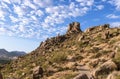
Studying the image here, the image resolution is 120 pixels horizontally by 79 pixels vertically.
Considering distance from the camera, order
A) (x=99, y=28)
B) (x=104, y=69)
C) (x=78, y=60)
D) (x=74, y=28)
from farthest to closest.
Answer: (x=74, y=28) < (x=99, y=28) < (x=78, y=60) < (x=104, y=69)

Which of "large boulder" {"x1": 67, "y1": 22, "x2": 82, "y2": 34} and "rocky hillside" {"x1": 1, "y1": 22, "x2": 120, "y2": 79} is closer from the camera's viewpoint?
"rocky hillside" {"x1": 1, "y1": 22, "x2": 120, "y2": 79}

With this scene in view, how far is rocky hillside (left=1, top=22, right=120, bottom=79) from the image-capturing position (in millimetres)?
23375

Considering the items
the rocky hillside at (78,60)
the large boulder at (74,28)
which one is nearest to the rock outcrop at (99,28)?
the rocky hillside at (78,60)

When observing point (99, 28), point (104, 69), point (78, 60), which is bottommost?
point (104, 69)

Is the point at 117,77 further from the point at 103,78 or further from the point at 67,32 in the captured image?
the point at 67,32

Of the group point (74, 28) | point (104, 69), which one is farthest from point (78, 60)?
point (74, 28)

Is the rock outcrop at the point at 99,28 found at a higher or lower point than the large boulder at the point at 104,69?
higher

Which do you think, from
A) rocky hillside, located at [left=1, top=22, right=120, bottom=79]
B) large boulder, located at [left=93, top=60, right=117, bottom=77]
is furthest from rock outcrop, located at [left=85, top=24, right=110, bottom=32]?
large boulder, located at [left=93, top=60, right=117, bottom=77]

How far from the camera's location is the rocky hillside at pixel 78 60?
2338cm

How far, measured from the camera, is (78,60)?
56.2 meters

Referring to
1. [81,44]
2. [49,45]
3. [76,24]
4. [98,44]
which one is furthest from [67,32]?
[98,44]

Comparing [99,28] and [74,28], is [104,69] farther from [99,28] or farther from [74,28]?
[74,28]

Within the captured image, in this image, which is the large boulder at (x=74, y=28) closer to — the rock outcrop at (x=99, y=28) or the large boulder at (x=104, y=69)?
the rock outcrop at (x=99, y=28)

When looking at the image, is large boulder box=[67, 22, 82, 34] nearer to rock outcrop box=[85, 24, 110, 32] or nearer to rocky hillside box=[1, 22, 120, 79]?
rocky hillside box=[1, 22, 120, 79]
